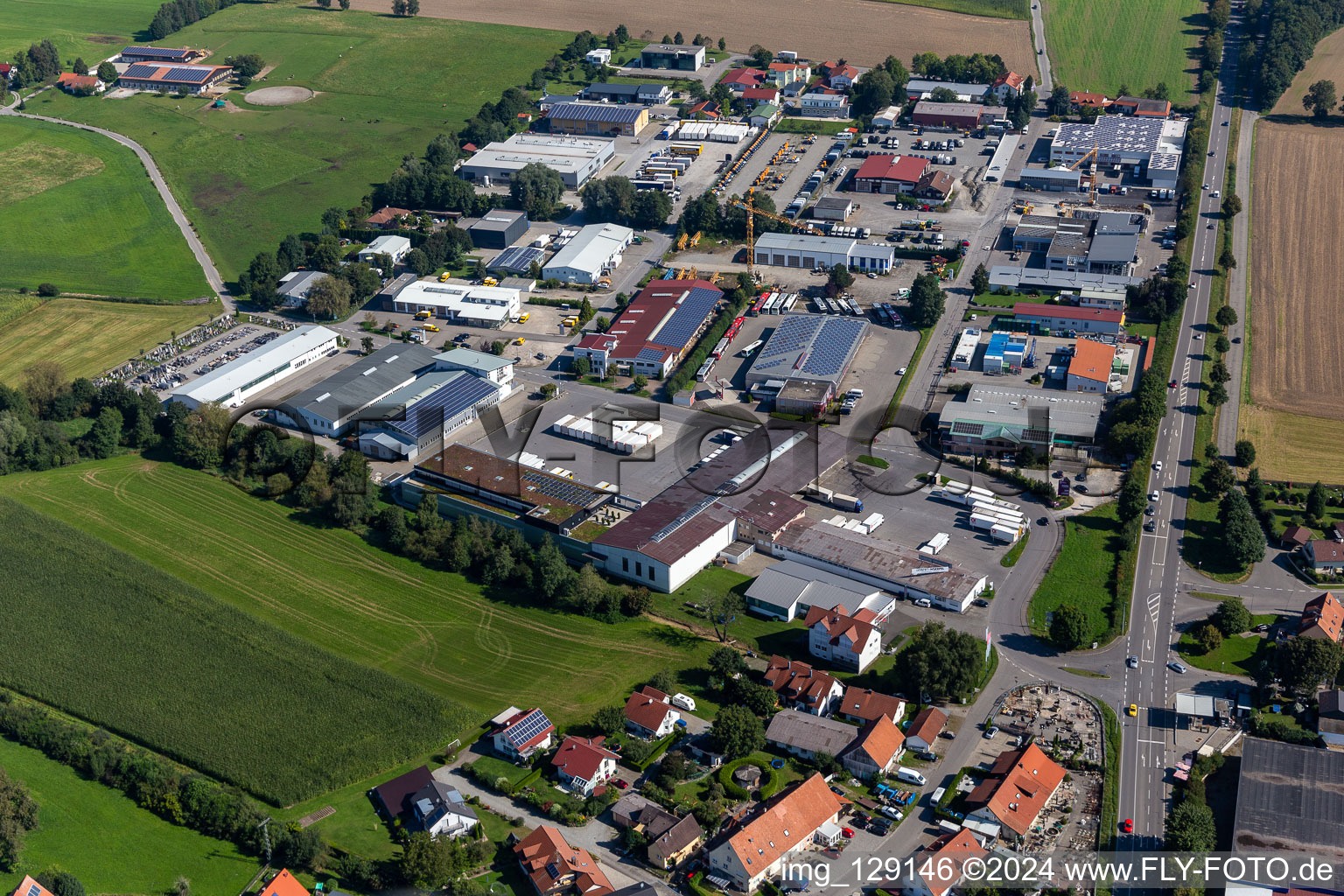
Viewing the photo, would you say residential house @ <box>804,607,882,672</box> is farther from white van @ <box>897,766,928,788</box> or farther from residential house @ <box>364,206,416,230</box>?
residential house @ <box>364,206,416,230</box>

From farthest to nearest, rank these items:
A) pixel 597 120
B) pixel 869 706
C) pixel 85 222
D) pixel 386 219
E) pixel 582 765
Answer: pixel 597 120, pixel 85 222, pixel 386 219, pixel 869 706, pixel 582 765

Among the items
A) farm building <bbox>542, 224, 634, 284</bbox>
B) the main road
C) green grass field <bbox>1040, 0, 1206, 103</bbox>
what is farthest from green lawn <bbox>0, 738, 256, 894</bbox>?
green grass field <bbox>1040, 0, 1206, 103</bbox>

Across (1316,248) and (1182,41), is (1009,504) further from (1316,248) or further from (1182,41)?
(1182,41)

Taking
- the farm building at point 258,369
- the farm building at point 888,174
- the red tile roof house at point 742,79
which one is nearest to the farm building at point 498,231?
the farm building at point 258,369

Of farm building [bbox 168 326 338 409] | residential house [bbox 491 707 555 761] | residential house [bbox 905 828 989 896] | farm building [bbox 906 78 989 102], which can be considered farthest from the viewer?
farm building [bbox 906 78 989 102]

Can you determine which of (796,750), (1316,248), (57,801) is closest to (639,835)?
(796,750)

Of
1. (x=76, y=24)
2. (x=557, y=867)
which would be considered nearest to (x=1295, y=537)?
(x=557, y=867)

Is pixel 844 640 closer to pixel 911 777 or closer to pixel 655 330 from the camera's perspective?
pixel 911 777
